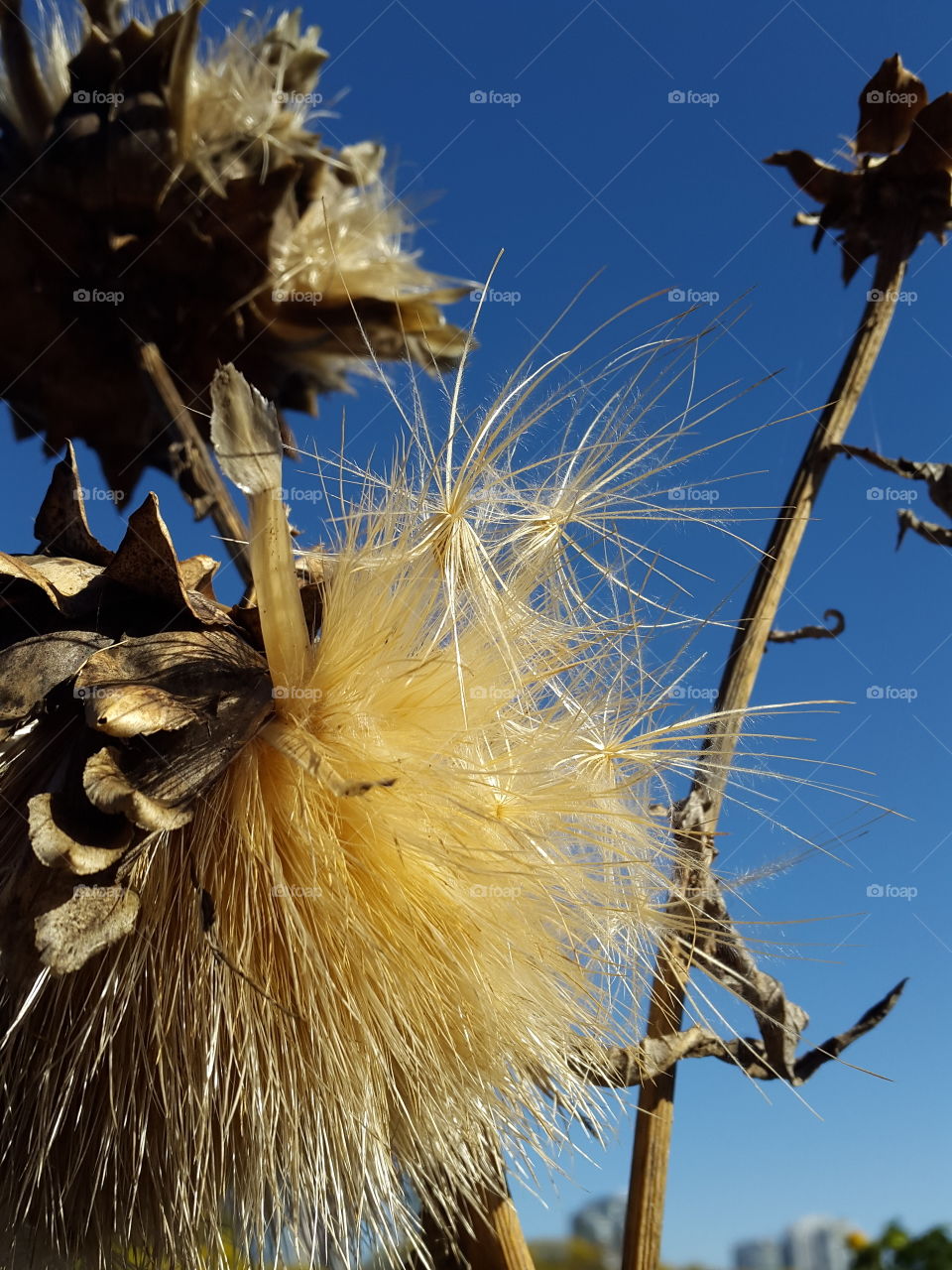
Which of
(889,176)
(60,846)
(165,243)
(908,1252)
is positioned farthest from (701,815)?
(908,1252)

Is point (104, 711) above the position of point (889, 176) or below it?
below

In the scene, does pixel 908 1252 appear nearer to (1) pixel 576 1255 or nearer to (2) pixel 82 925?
(1) pixel 576 1255

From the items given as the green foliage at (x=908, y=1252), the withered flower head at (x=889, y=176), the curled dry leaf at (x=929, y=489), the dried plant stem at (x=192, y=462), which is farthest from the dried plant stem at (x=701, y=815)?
the green foliage at (x=908, y=1252)

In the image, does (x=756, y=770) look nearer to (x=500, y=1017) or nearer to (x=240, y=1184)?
(x=500, y=1017)

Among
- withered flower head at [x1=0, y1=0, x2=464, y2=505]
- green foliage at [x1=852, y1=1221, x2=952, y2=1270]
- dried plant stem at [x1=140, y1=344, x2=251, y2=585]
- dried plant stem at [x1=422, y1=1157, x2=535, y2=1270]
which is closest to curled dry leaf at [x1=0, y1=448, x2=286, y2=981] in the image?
dried plant stem at [x1=140, y1=344, x2=251, y2=585]

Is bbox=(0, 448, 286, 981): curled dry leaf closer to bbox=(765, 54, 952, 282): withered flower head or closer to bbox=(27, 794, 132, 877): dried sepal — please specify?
bbox=(27, 794, 132, 877): dried sepal

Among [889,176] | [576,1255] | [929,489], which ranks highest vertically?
[889,176]
